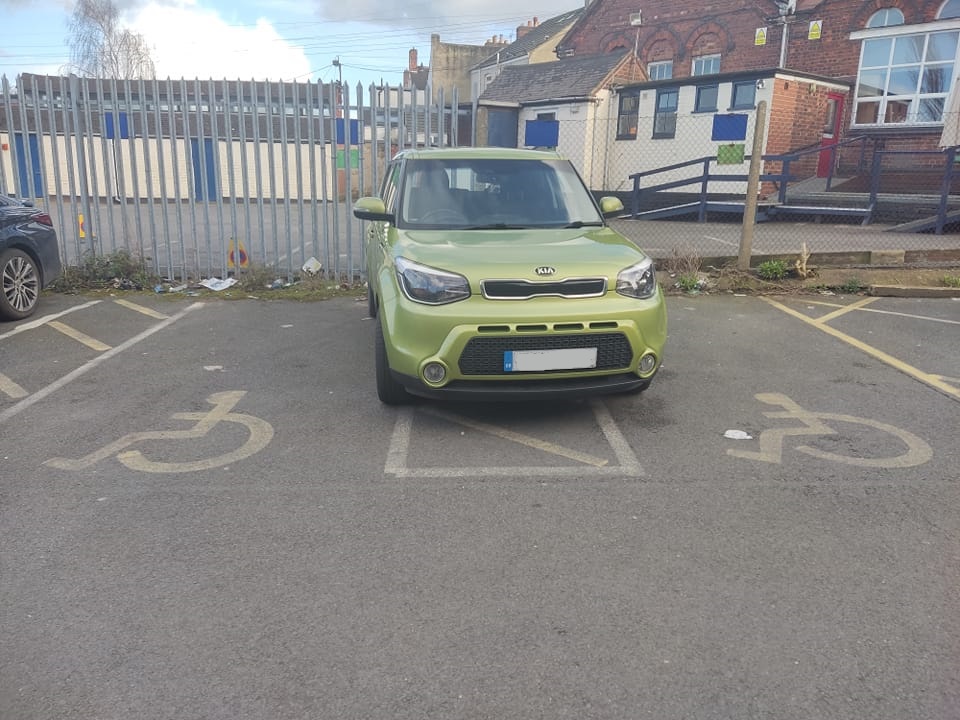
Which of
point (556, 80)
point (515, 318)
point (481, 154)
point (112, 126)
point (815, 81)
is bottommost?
point (515, 318)

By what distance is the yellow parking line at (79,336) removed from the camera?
21.8 feet

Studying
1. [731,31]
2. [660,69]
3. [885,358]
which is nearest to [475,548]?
[885,358]

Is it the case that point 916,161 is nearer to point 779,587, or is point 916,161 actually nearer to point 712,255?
point 712,255

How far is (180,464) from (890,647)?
351 cm

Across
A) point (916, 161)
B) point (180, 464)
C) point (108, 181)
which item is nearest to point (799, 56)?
point (916, 161)

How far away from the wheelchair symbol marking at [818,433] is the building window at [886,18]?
734 inches

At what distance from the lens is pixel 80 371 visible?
588 centimetres

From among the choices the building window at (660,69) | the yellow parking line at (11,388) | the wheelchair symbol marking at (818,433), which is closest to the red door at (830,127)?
the building window at (660,69)

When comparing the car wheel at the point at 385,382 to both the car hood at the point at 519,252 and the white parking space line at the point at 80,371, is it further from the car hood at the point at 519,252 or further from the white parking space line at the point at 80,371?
the white parking space line at the point at 80,371

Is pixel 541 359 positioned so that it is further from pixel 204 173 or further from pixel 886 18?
pixel 886 18

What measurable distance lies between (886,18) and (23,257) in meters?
21.1

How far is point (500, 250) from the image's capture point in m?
4.61

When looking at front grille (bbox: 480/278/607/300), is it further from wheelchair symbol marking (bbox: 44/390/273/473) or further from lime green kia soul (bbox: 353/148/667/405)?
wheelchair symbol marking (bbox: 44/390/273/473)

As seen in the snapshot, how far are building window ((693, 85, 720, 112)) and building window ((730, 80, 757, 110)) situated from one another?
532mm
